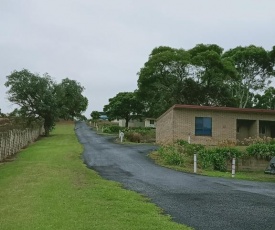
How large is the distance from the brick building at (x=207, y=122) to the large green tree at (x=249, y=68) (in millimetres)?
20473

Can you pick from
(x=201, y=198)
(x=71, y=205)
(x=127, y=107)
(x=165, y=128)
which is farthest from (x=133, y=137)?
(x=127, y=107)

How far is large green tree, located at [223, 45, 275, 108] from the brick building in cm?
2047

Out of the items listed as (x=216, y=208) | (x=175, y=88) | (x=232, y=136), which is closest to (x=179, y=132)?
(x=232, y=136)

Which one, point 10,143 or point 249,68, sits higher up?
point 249,68

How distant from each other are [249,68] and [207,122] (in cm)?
2745

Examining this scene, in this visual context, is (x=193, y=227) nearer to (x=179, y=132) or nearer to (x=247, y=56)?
(x=179, y=132)

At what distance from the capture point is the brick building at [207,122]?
109ft

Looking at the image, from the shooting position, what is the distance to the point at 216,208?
10.1m

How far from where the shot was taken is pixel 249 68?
58250 millimetres

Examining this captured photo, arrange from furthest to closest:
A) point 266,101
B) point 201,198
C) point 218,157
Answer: point 266,101 → point 218,157 → point 201,198

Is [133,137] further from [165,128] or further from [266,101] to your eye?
[266,101]

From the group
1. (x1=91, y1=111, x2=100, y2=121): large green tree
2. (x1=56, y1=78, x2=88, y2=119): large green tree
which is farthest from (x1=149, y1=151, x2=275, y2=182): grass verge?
(x1=91, y1=111, x2=100, y2=121): large green tree

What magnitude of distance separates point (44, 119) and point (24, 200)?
42.5 m

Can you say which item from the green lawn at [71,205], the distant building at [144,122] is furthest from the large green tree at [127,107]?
the green lawn at [71,205]
